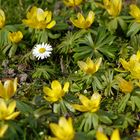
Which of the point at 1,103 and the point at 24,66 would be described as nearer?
the point at 1,103

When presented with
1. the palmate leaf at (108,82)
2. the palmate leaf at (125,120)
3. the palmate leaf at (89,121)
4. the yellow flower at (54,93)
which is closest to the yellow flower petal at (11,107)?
the yellow flower at (54,93)

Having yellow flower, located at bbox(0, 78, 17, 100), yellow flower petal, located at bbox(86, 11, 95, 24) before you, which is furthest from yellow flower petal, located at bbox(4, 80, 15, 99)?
yellow flower petal, located at bbox(86, 11, 95, 24)

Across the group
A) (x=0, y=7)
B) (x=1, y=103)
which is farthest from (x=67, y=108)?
(x=0, y=7)

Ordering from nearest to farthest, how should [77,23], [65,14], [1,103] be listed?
[1,103], [77,23], [65,14]

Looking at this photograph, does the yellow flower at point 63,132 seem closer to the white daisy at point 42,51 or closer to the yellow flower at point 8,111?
the yellow flower at point 8,111

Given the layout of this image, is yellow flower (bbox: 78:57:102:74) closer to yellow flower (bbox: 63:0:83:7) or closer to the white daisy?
the white daisy

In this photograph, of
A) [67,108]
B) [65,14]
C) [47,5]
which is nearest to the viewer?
[67,108]

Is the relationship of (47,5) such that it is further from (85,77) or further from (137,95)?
(137,95)

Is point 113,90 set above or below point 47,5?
below
